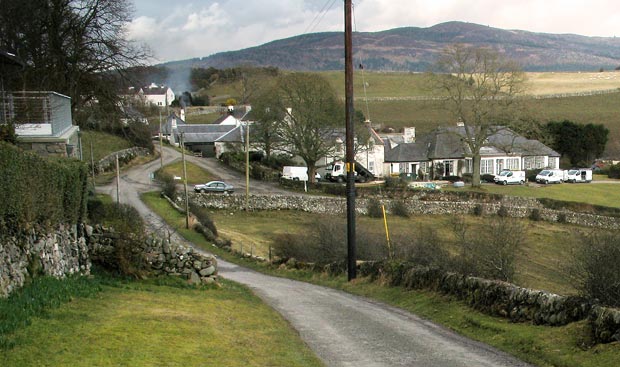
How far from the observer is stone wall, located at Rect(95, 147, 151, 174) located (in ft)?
197

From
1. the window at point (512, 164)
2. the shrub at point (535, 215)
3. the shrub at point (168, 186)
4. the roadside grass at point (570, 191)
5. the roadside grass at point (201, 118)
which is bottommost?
the shrub at point (535, 215)

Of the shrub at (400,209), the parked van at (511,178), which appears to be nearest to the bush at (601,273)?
the shrub at (400,209)

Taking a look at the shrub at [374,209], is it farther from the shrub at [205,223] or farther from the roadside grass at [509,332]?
the roadside grass at [509,332]

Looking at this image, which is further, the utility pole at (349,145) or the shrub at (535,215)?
the shrub at (535,215)

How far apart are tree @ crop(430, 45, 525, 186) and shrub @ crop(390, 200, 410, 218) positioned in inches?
486

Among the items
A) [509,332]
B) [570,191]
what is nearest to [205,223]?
[509,332]

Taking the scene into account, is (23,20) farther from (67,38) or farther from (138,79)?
(138,79)

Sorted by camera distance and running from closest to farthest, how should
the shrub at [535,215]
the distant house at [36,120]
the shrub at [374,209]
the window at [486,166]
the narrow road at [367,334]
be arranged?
1. the narrow road at [367,334]
2. the distant house at [36,120]
3. the shrub at [374,209]
4. the shrub at [535,215]
5. the window at [486,166]

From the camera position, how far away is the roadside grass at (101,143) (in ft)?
204

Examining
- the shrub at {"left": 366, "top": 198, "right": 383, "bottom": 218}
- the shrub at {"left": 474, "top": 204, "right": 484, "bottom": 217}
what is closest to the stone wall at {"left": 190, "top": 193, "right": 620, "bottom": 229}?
the shrub at {"left": 474, "top": 204, "right": 484, "bottom": 217}

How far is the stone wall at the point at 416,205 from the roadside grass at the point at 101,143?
40.5 feet

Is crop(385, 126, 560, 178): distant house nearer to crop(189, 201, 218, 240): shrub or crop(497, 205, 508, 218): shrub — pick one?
crop(497, 205, 508, 218): shrub

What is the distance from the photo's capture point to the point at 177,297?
16.0 metres

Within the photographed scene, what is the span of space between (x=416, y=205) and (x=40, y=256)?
46.9m
